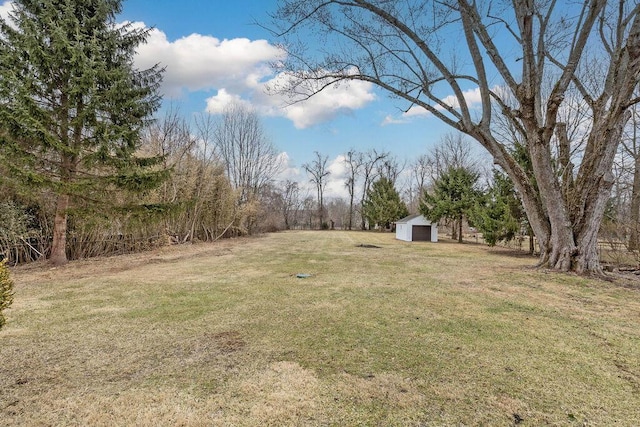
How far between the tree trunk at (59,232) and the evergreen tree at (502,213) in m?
14.8

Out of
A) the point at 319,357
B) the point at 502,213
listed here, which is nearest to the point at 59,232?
Result: the point at 319,357

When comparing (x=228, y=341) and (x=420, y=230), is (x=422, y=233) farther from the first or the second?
(x=228, y=341)

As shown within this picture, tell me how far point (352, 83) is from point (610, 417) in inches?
306

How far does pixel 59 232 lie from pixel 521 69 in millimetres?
11643

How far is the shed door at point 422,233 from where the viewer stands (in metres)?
20.8

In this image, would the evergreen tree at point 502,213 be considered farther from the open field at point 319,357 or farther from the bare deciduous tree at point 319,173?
the bare deciduous tree at point 319,173

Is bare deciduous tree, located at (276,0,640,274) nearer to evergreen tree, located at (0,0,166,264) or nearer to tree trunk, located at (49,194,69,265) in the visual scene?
evergreen tree, located at (0,0,166,264)

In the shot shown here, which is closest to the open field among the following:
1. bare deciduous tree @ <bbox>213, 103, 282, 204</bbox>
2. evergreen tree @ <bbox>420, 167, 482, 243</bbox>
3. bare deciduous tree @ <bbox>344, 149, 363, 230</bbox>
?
evergreen tree @ <bbox>420, 167, 482, 243</bbox>

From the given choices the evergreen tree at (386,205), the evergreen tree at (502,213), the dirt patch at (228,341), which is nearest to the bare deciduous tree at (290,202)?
the evergreen tree at (386,205)

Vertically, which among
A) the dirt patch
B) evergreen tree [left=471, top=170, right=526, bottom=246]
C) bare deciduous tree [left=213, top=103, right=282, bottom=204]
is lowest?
the dirt patch

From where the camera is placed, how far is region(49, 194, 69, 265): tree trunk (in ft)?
24.4

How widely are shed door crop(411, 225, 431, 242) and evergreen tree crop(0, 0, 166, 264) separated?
16824mm

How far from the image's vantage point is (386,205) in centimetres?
3083

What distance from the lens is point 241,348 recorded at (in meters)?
2.81
